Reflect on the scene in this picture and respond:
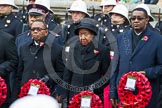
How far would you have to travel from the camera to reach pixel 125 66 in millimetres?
6207

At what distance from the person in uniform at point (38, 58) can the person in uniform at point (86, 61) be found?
0.53 feet

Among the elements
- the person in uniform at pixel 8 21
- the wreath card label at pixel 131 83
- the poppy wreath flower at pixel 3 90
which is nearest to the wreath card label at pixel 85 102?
the wreath card label at pixel 131 83

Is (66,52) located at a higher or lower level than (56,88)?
higher

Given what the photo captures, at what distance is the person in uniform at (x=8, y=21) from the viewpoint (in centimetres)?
881

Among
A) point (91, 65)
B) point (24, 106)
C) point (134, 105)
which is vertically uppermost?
point (24, 106)

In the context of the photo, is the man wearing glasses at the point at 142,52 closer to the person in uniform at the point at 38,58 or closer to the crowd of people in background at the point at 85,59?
the crowd of people in background at the point at 85,59

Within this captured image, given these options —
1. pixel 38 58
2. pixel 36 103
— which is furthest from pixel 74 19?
pixel 36 103

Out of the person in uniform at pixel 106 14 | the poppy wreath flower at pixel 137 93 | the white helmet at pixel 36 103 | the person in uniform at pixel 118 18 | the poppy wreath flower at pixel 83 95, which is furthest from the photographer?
the person in uniform at pixel 106 14

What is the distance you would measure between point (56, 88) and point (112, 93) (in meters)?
0.77

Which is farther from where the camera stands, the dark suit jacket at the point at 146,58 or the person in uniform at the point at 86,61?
the person in uniform at the point at 86,61

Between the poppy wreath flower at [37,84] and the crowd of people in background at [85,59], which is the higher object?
the crowd of people in background at [85,59]

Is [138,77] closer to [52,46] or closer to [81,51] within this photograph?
[81,51]

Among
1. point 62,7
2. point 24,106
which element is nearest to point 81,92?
point 24,106

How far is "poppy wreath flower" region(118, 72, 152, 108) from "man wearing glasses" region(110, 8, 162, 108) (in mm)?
130
